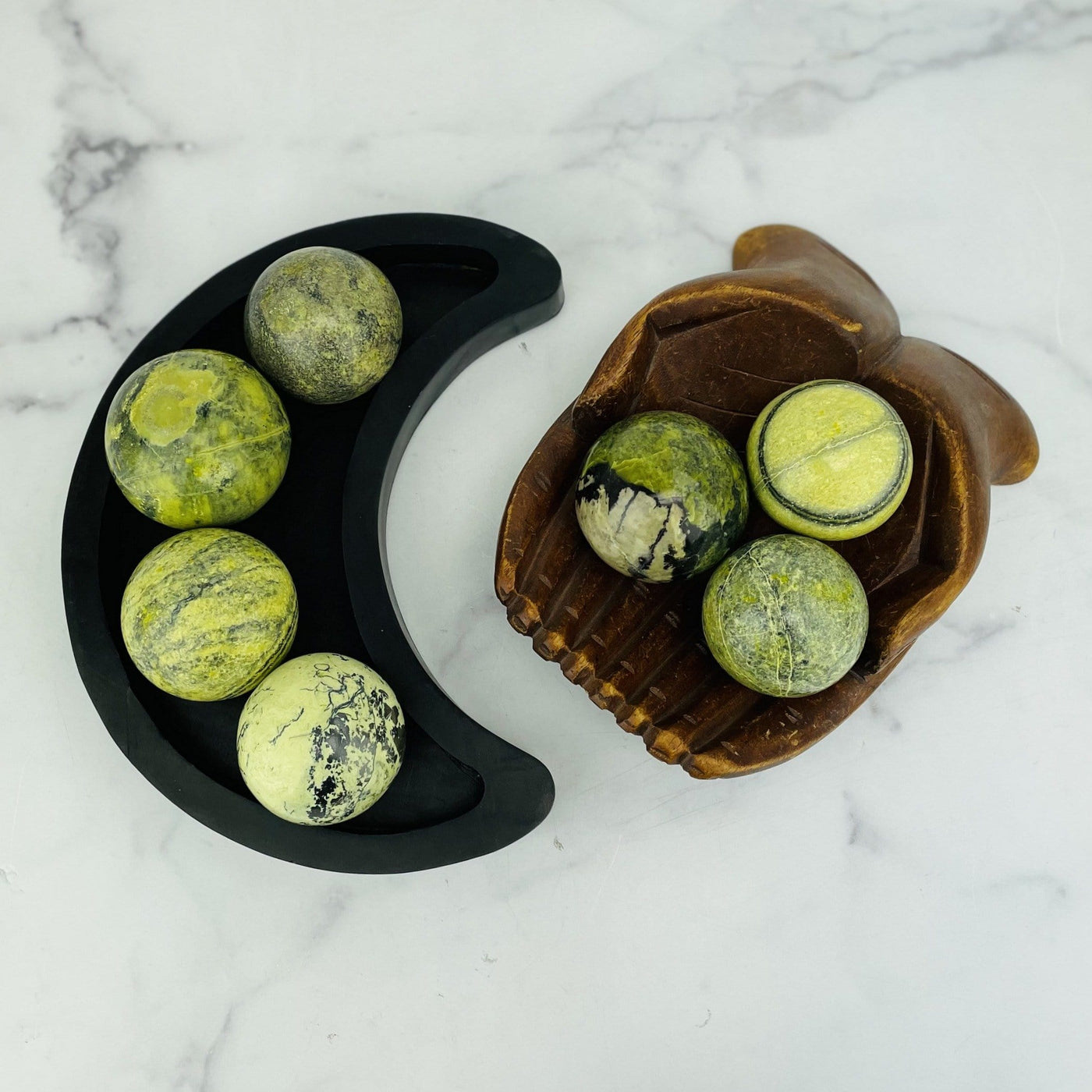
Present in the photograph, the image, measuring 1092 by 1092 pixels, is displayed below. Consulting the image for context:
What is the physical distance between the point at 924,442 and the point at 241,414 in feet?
1.75

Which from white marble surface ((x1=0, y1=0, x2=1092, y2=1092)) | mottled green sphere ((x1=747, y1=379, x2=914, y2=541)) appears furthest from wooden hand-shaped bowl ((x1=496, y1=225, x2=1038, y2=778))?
white marble surface ((x1=0, y1=0, x2=1092, y2=1092))

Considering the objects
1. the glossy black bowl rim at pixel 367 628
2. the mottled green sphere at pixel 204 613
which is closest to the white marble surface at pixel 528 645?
the glossy black bowl rim at pixel 367 628

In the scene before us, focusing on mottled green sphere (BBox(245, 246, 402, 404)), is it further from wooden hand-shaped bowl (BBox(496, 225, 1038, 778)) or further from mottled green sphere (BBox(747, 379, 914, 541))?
mottled green sphere (BBox(747, 379, 914, 541))

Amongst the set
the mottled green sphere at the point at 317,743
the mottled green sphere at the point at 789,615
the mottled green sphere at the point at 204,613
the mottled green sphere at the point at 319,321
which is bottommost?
the mottled green sphere at the point at 317,743

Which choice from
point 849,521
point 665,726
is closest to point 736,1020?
point 665,726

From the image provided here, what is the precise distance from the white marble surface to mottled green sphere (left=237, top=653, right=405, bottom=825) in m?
0.20

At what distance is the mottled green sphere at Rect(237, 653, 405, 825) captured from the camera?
0.70m

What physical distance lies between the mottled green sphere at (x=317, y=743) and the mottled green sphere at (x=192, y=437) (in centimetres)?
15

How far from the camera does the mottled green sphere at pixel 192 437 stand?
0.71m

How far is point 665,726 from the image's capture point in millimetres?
776

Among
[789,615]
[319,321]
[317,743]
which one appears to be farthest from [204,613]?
[789,615]

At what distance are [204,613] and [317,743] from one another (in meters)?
0.13

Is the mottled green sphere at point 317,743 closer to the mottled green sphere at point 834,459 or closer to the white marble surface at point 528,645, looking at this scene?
the white marble surface at point 528,645

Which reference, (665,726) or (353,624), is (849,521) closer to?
(665,726)
